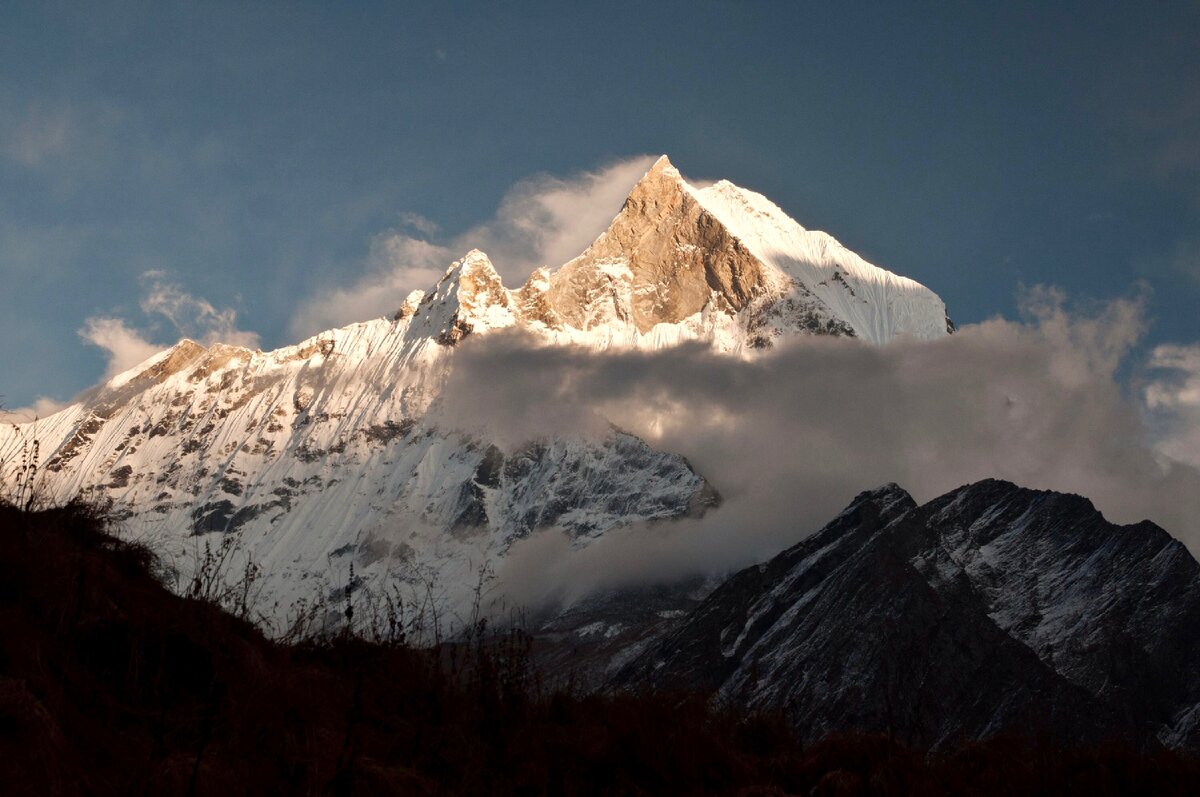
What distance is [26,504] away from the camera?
10.8m

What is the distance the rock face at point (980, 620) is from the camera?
7706cm

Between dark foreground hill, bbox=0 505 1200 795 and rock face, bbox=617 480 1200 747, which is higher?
rock face, bbox=617 480 1200 747

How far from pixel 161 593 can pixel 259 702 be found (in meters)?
2.20

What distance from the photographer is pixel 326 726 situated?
896 cm

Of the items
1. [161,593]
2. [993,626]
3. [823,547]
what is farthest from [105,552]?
[823,547]

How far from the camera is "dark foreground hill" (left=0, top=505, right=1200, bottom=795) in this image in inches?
299

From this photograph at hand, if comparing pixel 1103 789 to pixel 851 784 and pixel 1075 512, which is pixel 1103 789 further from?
pixel 1075 512

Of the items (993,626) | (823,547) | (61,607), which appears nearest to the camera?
(61,607)

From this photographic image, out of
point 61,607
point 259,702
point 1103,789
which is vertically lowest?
point 1103,789

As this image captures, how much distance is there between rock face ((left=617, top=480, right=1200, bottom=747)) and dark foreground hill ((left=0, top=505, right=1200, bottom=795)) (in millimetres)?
55071

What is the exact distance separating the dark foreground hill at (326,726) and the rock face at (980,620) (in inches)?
2168

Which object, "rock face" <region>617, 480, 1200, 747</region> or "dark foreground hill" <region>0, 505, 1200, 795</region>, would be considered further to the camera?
"rock face" <region>617, 480, 1200, 747</region>

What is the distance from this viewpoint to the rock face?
7706 centimetres

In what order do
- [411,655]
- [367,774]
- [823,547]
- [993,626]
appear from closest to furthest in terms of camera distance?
[367,774], [411,655], [993,626], [823,547]
